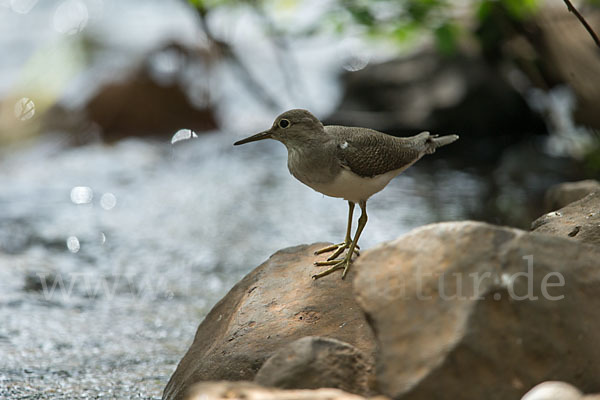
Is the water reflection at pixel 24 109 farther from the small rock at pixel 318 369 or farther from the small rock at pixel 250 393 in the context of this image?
the small rock at pixel 250 393

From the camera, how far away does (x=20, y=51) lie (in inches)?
496

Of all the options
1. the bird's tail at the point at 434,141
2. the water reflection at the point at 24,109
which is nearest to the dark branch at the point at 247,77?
the water reflection at the point at 24,109

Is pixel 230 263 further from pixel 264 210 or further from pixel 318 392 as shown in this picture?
pixel 318 392

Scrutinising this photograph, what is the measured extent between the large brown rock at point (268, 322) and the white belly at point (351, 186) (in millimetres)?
491

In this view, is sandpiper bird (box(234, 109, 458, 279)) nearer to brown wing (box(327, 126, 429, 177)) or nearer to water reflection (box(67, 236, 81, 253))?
brown wing (box(327, 126, 429, 177))

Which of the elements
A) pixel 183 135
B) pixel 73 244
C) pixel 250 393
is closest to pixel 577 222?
pixel 250 393

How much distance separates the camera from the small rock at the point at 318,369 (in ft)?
9.12

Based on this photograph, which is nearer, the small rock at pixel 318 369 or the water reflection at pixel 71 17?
the small rock at pixel 318 369

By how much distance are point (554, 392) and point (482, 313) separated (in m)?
0.38

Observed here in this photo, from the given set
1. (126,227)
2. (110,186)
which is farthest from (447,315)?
(110,186)

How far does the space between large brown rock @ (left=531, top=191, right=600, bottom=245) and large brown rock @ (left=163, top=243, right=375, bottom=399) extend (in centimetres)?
121

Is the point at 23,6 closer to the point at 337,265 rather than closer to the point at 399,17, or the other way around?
the point at 399,17

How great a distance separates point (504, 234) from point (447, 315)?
44cm

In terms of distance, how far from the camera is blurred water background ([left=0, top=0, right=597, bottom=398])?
513cm
